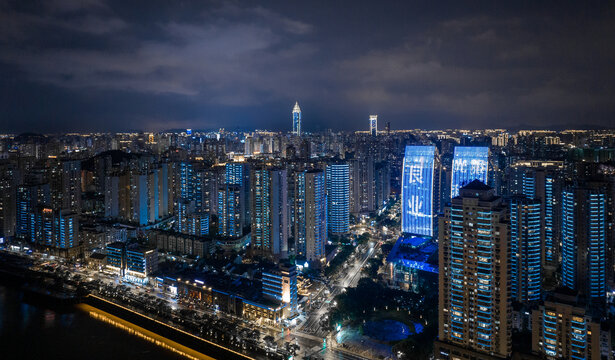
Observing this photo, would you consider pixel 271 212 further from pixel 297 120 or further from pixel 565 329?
pixel 297 120

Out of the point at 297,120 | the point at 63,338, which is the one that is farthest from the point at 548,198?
the point at 297,120

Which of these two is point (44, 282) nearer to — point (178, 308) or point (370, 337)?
point (178, 308)

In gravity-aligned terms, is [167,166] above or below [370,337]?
above

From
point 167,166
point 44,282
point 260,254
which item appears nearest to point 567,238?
point 260,254

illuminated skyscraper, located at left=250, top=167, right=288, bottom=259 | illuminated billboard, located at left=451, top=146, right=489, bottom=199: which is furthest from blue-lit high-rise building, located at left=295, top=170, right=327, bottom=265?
illuminated billboard, located at left=451, top=146, right=489, bottom=199

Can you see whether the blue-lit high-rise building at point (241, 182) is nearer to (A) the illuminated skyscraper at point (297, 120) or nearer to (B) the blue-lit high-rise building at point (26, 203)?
(B) the blue-lit high-rise building at point (26, 203)

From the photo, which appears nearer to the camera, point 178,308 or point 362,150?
point 178,308

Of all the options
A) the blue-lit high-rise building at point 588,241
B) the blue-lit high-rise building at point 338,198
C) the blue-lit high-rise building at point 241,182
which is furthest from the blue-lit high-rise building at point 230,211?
the blue-lit high-rise building at point 588,241
